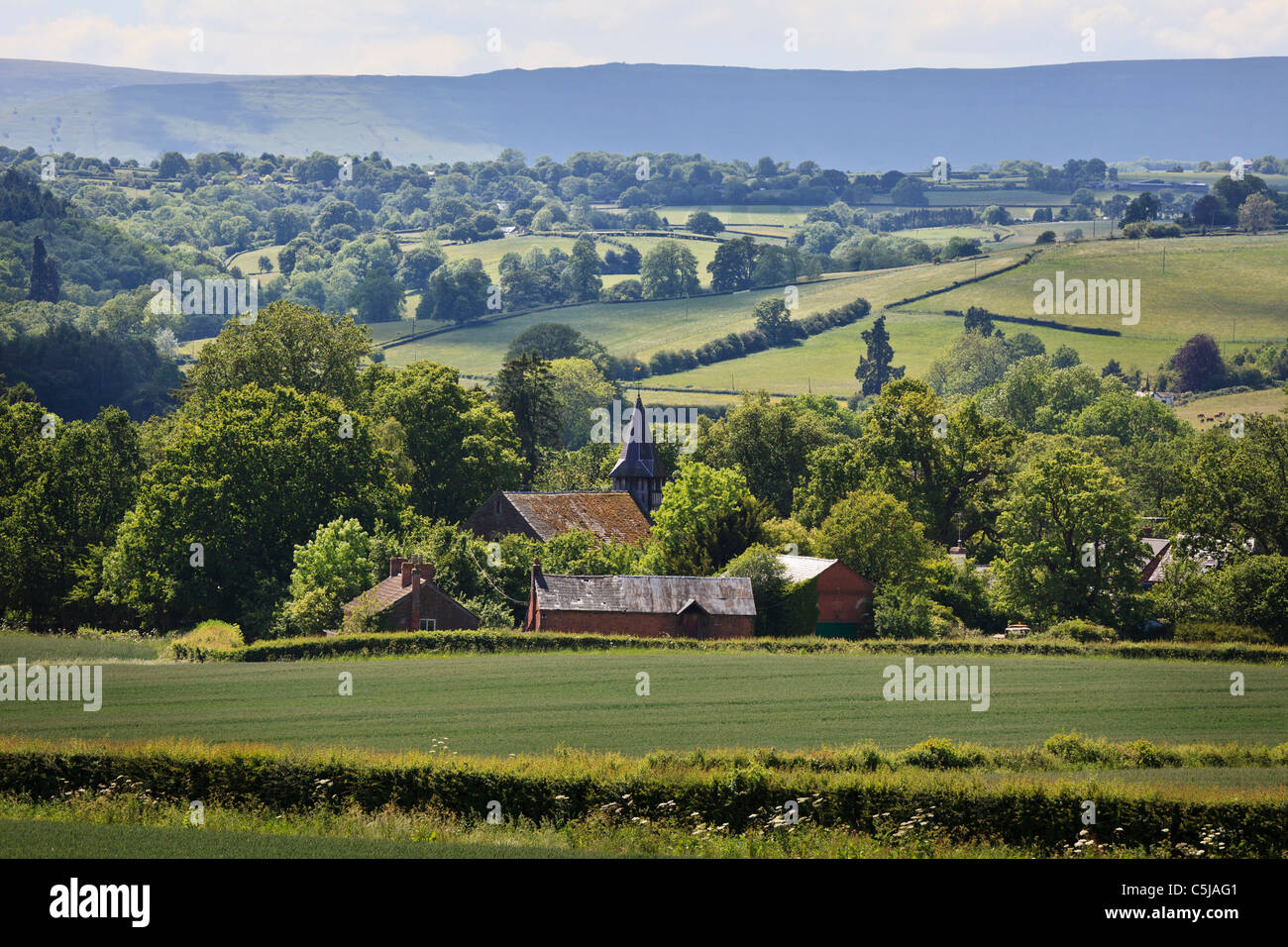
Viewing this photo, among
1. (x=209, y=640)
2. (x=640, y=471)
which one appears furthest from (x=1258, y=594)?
(x=209, y=640)

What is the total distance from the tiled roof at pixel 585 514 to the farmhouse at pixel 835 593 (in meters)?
15.8

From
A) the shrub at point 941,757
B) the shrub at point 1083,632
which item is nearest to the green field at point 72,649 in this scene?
the shrub at point 941,757

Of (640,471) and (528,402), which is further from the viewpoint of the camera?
(528,402)

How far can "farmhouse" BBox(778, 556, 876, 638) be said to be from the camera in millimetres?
75875

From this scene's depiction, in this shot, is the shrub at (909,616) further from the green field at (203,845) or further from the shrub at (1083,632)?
the green field at (203,845)

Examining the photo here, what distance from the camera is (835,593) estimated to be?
76562 mm

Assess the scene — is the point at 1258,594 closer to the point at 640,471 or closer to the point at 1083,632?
the point at 1083,632

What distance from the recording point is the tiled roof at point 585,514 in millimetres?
88000

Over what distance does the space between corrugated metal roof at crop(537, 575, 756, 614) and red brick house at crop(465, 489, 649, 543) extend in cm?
1276

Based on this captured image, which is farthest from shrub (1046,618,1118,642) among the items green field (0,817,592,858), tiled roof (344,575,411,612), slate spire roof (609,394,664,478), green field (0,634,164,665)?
green field (0,817,592,858)

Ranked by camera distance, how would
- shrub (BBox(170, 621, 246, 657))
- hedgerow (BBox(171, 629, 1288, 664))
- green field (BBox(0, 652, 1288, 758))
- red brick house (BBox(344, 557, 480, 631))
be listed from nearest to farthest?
1. green field (BBox(0, 652, 1288, 758))
2. hedgerow (BBox(171, 629, 1288, 664))
3. shrub (BBox(170, 621, 246, 657))
4. red brick house (BBox(344, 557, 480, 631))

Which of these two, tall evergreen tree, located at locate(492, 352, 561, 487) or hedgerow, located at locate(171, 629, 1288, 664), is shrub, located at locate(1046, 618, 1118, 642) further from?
tall evergreen tree, located at locate(492, 352, 561, 487)

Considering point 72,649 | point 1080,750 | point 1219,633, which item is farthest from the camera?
point 1219,633

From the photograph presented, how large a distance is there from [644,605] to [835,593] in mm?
10478
